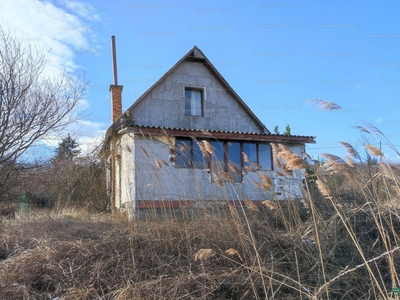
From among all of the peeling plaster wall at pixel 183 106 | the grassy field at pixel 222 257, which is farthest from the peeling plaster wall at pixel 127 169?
the grassy field at pixel 222 257

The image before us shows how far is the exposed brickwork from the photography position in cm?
1376

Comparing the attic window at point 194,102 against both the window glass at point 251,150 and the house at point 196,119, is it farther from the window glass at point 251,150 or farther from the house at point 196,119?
the window glass at point 251,150

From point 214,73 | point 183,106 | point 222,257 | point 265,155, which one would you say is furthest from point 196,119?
point 222,257

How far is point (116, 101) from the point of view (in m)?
13.9

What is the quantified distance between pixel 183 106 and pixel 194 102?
0.65 m

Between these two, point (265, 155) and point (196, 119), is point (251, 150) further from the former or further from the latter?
point (196, 119)

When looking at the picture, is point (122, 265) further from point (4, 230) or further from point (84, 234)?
point (4, 230)

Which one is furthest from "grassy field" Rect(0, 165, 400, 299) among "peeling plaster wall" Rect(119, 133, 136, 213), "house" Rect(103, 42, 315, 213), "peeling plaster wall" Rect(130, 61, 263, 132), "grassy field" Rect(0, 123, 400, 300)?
"peeling plaster wall" Rect(130, 61, 263, 132)

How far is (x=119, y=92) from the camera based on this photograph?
1395 centimetres

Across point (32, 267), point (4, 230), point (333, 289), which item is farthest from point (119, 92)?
point (333, 289)

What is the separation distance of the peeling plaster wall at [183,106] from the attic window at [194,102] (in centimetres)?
19

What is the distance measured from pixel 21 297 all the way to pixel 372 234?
4826 mm

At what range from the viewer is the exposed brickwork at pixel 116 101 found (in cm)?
1376

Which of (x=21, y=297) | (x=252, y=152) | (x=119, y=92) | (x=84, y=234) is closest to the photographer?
(x=21, y=297)
